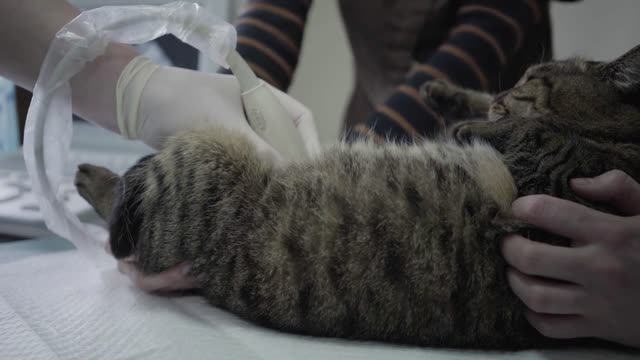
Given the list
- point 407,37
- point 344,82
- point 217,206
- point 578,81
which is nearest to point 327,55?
point 344,82

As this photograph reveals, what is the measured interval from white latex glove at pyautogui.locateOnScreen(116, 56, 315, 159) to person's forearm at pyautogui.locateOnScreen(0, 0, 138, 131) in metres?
0.03

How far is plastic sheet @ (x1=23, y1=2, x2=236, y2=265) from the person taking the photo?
89 cm

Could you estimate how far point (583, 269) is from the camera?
666 mm

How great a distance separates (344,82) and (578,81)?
6.19 ft

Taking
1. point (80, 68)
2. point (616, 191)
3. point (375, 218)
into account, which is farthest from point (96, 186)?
point (616, 191)

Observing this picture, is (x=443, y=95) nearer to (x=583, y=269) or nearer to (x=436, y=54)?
(x=436, y=54)

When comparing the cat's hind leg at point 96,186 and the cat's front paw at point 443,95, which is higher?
the cat's front paw at point 443,95

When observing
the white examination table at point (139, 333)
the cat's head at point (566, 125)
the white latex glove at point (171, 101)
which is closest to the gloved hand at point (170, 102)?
the white latex glove at point (171, 101)

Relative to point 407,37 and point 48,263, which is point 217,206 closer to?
point 48,263

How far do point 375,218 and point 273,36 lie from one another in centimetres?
84

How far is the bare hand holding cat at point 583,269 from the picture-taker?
664mm

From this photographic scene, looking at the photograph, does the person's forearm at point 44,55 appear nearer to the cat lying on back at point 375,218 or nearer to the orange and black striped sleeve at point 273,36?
the cat lying on back at point 375,218

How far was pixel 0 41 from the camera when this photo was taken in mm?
884

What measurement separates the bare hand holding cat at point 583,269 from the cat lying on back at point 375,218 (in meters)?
0.04
